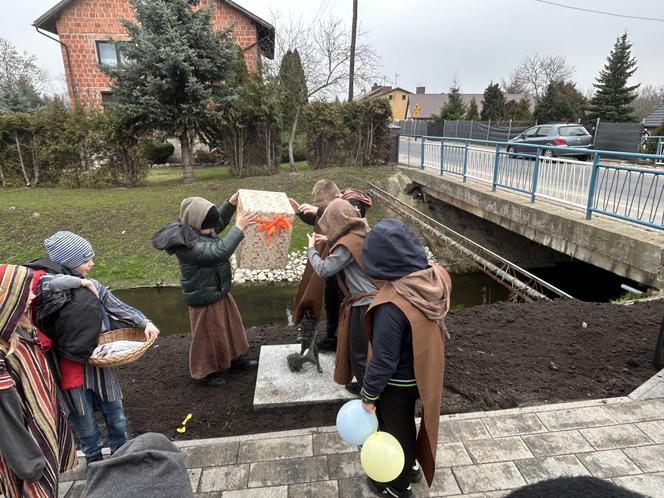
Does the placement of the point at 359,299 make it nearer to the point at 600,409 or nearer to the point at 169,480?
the point at 169,480

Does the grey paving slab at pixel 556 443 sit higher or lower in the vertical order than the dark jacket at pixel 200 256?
lower

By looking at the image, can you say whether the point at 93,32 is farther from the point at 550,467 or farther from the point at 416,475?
the point at 550,467

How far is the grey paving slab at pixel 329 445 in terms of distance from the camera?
9.72 feet

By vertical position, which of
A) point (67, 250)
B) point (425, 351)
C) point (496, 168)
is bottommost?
point (425, 351)

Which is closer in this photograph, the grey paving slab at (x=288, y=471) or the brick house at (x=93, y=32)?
the grey paving slab at (x=288, y=471)

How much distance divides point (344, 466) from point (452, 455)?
2.55 ft

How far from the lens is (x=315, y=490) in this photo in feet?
8.60

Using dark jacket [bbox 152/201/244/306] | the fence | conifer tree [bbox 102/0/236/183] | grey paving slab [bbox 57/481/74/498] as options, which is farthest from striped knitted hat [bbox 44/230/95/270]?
the fence

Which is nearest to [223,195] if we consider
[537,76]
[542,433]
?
[542,433]

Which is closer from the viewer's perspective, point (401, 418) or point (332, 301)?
point (401, 418)

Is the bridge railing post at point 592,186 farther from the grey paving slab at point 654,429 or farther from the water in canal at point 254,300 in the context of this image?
the grey paving slab at point 654,429

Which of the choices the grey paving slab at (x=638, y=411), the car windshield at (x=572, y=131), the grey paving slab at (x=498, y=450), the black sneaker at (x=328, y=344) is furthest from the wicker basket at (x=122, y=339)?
the car windshield at (x=572, y=131)

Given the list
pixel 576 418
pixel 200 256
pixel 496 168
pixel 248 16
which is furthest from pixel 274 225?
pixel 248 16

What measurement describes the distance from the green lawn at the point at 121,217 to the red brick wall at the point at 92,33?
8.95m
